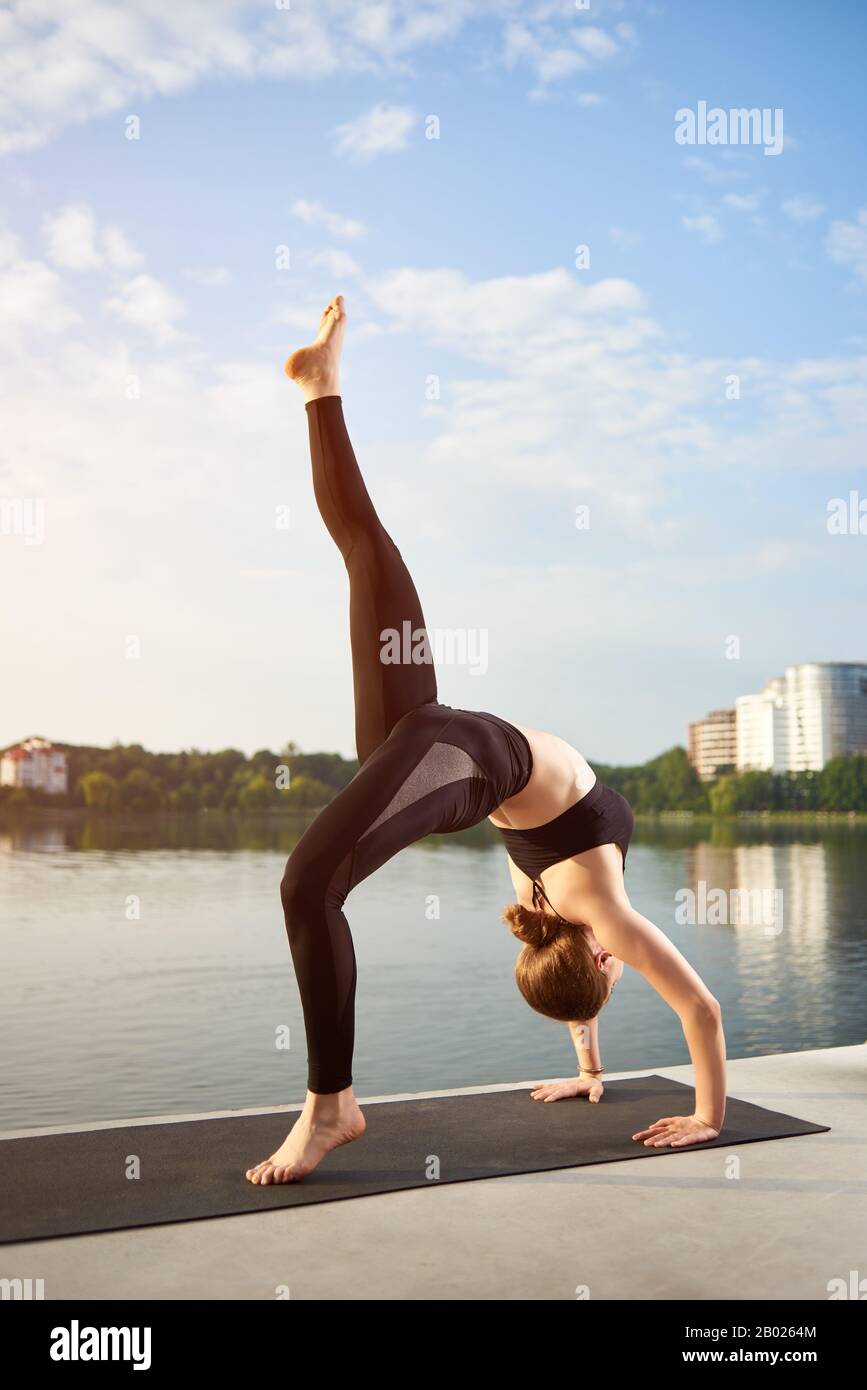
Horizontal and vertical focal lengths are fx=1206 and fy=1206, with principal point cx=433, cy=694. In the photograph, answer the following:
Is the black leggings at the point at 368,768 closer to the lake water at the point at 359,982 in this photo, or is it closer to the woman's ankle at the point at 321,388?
the woman's ankle at the point at 321,388

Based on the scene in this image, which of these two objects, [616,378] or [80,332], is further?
[616,378]

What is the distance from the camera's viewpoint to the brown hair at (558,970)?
3.11 m

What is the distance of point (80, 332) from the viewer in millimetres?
25047

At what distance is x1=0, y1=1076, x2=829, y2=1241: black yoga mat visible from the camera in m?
2.53

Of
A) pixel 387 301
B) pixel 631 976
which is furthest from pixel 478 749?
pixel 387 301

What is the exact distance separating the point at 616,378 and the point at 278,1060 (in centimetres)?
2688

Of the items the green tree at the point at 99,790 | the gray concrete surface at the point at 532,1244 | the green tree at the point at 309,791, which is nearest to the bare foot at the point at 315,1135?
the gray concrete surface at the point at 532,1244

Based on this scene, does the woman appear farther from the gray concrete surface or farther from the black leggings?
the gray concrete surface
